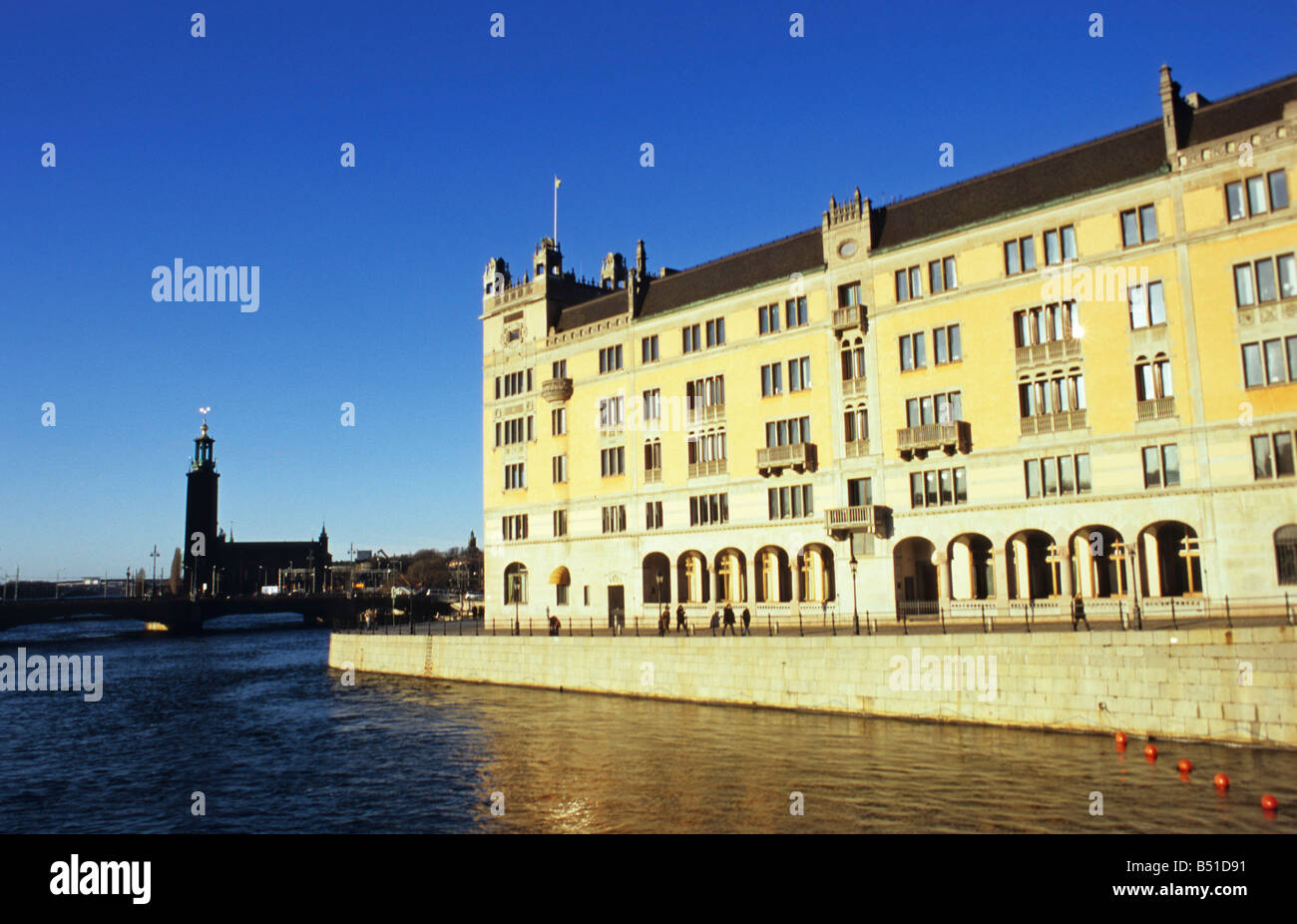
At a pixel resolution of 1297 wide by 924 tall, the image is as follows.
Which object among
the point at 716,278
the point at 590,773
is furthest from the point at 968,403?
the point at 590,773

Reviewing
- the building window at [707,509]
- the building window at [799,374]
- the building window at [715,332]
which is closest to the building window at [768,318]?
the building window at [799,374]

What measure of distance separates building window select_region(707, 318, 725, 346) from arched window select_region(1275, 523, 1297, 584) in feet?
108

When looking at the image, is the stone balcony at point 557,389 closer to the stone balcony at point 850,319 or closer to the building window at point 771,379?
the building window at point 771,379

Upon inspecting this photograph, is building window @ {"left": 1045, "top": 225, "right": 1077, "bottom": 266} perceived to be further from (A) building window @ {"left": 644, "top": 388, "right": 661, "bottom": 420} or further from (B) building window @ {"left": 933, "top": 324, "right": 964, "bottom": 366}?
(A) building window @ {"left": 644, "top": 388, "right": 661, "bottom": 420}

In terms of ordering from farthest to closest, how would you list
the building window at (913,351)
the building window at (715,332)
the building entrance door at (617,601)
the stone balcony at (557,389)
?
1. the stone balcony at (557,389)
2. the building entrance door at (617,601)
3. the building window at (715,332)
4. the building window at (913,351)

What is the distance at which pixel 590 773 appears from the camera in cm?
3259

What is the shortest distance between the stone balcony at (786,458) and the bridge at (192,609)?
54.7m

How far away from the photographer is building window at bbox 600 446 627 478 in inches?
2675

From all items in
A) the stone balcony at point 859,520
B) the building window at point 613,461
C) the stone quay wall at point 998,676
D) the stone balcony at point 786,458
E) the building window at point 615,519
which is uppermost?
the building window at point 613,461

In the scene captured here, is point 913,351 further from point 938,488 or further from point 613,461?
point 613,461

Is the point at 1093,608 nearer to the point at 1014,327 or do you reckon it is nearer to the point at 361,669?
the point at 1014,327

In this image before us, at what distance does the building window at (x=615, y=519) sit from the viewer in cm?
6751

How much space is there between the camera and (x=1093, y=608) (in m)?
45.4
